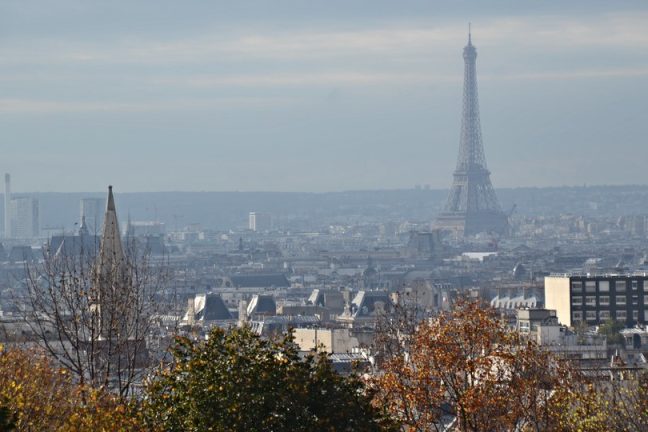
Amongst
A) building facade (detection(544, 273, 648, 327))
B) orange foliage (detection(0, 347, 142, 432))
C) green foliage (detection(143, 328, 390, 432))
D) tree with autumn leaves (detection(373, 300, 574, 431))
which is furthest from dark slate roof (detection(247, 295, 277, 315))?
green foliage (detection(143, 328, 390, 432))

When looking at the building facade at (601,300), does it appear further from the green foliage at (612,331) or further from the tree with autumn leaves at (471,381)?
the tree with autumn leaves at (471,381)

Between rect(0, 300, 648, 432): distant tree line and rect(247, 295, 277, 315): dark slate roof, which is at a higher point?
rect(0, 300, 648, 432): distant tree line

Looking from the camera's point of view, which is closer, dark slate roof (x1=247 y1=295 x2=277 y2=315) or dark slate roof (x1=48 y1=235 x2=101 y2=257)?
dark slate roof (x1=48 y1=235 x2=101 y2=257)

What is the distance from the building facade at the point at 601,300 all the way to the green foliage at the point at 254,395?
72364 millimetres

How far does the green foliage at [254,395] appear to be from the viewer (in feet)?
75.6

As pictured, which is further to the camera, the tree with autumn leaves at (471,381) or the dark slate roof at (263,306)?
the dark slate roof at (263,306)

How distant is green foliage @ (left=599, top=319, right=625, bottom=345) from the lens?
81438 millimetres

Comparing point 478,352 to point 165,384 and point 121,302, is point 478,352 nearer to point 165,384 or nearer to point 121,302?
point 121,302

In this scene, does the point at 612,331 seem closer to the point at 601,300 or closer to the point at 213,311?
the point at 601,300

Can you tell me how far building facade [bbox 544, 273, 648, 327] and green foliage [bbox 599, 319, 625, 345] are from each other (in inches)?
129

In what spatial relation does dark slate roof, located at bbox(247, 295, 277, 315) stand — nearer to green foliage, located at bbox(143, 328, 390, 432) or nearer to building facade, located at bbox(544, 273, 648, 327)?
building facade, located at bbox(544, 273, 648, 327)

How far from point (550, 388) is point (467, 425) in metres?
1.24

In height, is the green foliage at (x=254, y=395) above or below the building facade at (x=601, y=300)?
above

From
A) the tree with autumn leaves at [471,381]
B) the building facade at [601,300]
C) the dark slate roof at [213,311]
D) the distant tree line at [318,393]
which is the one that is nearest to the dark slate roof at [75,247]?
the tree with autumn leaves at [471,381]
